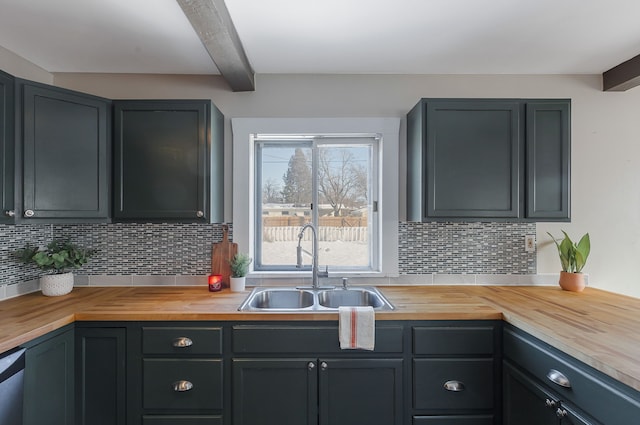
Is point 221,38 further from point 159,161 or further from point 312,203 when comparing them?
point 312,203

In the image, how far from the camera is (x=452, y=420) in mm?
1565

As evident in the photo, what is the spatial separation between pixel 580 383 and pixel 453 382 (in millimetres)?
571

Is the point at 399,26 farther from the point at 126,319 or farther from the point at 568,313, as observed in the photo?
the point at 126,319

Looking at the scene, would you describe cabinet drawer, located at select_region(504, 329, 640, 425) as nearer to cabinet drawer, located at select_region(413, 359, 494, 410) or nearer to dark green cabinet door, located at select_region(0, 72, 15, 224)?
cabinet drawer, located at select_region(413, 359, 494, 410)

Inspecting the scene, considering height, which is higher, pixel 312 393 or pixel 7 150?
pixel 7 150

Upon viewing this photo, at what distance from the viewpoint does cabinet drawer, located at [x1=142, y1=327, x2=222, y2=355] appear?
156 centimetres

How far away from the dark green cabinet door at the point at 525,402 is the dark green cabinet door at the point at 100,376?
1908 millimetres

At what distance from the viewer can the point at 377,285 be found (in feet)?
7.12

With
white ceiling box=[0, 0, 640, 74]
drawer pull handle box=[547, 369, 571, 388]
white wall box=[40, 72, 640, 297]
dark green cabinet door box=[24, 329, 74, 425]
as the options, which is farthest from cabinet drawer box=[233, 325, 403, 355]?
white ceiling box=[0, 0, 640, 74]

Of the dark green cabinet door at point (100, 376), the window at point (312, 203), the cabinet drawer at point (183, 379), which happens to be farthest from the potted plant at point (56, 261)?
the window at point (312, 203)

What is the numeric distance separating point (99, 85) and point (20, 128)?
2.46ft

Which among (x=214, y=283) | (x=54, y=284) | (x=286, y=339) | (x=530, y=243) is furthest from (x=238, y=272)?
(x=530, y=243)

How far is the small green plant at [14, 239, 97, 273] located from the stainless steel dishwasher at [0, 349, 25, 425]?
0.76m

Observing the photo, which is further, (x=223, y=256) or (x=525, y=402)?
(x=223, y=256)
